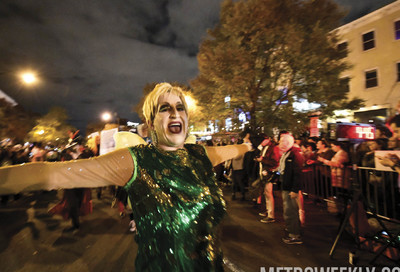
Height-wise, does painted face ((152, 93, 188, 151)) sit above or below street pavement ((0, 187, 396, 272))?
above

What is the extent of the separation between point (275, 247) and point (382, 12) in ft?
68.6

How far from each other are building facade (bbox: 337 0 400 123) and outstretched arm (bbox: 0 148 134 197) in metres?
18.7

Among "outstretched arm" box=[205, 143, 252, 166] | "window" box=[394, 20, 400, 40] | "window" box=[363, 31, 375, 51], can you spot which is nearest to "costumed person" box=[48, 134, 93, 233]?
"outstretched arm" box=[205, 143, 252, 166]

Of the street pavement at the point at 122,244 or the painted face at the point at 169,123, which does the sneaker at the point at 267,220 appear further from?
the painted face at the point at 169,123

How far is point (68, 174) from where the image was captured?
47.2 inches

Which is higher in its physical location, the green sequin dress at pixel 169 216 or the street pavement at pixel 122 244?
the green sequin dress at pixel 169 216

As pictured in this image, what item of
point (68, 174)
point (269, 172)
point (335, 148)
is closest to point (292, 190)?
point (269, 172)

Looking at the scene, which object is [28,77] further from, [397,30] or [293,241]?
[397,30]

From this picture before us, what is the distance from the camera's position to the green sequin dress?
54.8 inches

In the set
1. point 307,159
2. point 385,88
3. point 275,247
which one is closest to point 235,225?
point 275,247

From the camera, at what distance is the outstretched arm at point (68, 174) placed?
1033 millimetres

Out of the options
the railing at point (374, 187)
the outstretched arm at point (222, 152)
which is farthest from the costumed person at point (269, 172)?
the outstretched arm at point (222, 152)

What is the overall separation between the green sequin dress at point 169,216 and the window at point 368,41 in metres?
22.5

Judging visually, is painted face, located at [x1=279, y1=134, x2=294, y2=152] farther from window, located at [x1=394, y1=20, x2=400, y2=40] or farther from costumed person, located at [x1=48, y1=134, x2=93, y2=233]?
window, located at [x1=394, y1=20, x2=400, y2=40]
